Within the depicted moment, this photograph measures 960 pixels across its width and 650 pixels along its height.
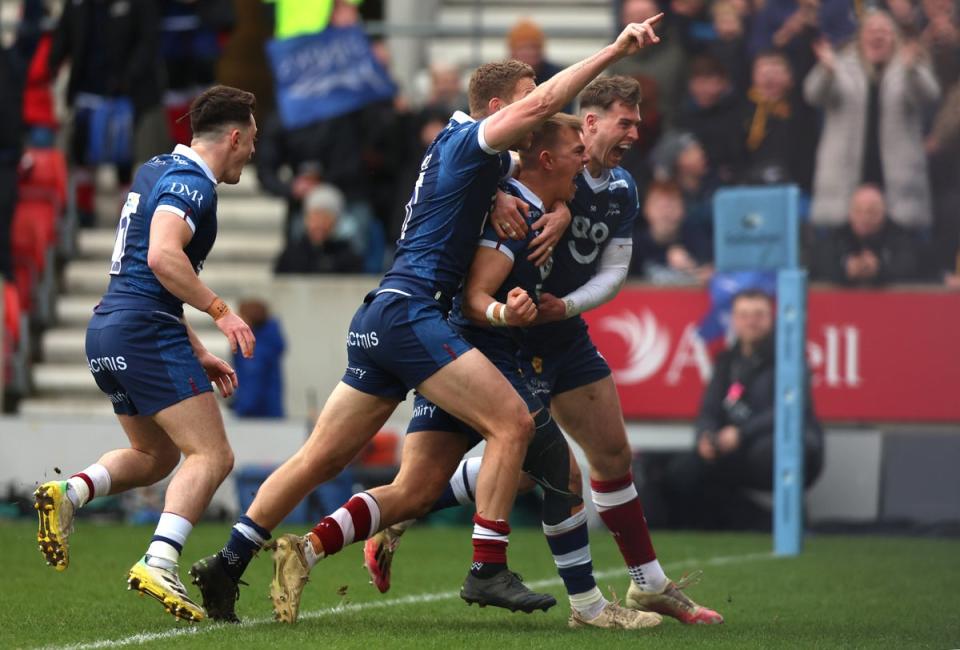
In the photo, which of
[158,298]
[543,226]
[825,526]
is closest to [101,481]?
[158,298]

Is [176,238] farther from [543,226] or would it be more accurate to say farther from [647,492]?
[647,492]

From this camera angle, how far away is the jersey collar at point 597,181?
8.05 metres

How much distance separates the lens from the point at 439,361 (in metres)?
7.27

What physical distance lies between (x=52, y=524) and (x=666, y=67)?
8.56 metres

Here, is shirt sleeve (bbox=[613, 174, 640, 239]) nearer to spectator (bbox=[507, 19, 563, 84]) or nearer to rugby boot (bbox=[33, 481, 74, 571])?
rugby boot (bbox=[33, 481, 74, 571])

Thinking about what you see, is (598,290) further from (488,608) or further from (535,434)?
(488,608)

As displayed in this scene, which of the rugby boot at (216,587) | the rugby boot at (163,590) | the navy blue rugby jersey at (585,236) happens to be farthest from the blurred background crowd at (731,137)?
the rugby boot at (163,590)

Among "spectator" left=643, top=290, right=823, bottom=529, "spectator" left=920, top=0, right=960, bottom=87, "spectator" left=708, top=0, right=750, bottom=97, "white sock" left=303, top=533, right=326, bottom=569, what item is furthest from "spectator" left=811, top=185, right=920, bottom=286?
"white sock" left=303, top=533, right=326, bottom=569

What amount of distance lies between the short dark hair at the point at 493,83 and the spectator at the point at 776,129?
23.7 feet

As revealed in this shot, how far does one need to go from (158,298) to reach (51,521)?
39.3 inches

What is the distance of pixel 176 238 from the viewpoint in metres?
7.31

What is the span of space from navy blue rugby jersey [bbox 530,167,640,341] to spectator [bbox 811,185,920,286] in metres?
6.54

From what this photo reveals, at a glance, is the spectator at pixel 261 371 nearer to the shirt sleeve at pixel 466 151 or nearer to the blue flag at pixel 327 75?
the blue flag at pixel 327 75

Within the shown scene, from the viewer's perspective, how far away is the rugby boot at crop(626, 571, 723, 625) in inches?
319
